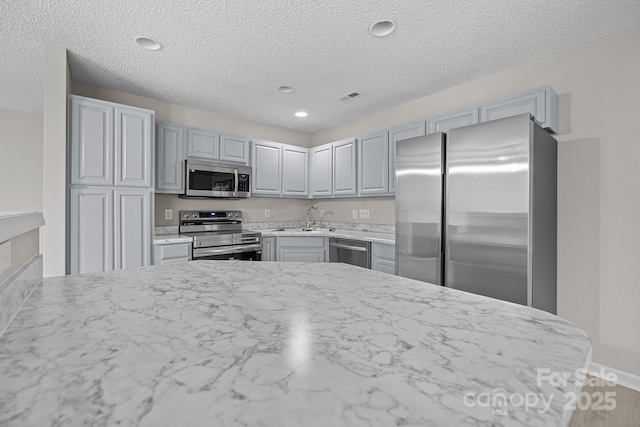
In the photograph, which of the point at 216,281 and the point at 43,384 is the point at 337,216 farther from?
the point at 43,384

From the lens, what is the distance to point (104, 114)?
2.71 metres

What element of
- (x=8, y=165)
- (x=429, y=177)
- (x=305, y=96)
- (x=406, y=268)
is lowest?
(x=406, y=268)

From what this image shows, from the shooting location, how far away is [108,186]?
273 cm

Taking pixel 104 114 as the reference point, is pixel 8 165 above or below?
below

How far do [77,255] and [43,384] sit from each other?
2657 millimetres

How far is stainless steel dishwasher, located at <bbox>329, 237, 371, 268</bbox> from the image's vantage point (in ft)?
11.0

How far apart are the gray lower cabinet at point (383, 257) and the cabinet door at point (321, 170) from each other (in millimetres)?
1246

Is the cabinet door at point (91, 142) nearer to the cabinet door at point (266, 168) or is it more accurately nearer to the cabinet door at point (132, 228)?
the cabinet door at point (132, 228)

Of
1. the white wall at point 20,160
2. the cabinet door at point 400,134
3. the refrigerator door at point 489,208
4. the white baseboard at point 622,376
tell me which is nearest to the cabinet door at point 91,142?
the white wall at point 20,160

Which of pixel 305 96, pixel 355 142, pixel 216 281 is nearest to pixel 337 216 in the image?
pixel 355 142

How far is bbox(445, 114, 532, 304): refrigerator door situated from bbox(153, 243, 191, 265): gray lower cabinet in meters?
2.51

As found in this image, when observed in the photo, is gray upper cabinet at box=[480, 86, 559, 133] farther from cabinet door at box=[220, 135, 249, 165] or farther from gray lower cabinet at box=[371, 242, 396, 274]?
cabinet door at box=[220, 135, 249, 165]

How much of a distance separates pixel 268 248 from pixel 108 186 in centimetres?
180

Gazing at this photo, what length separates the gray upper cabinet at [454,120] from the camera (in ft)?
→ 8.89
